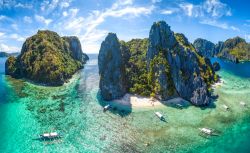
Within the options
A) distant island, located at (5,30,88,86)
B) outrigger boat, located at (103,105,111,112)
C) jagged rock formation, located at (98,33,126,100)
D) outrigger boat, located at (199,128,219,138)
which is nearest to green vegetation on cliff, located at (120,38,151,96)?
jagged rock formation, located at (98,33,126,100)

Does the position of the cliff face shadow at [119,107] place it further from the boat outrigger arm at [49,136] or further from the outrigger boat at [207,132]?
the outrigger boat at [207,132]

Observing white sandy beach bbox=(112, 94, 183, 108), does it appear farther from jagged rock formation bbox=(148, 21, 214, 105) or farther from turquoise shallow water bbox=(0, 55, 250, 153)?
jagged rock formation bbox=(148, 21, 214, 105)

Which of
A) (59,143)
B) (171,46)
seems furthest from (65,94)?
(171,46)

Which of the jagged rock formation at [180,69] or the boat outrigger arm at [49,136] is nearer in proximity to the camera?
the boat outrigger arm at [49,136]

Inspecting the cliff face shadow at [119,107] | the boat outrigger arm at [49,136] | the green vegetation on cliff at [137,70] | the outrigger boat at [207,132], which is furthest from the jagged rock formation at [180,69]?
the boat outrigger arm at [49,136]

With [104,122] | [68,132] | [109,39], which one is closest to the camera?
[68,132]

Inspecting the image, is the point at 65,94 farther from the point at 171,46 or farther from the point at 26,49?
the point at 26,49
